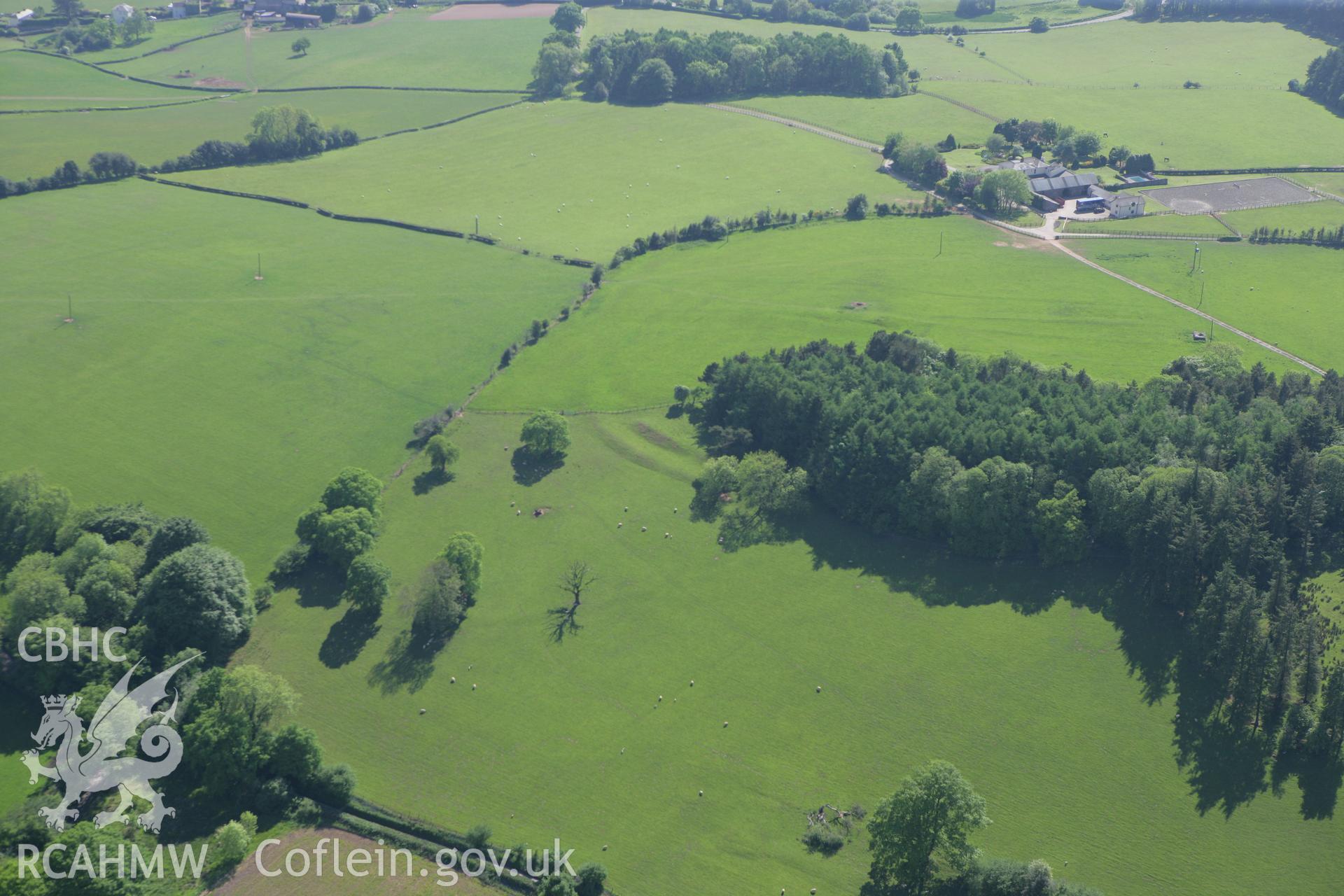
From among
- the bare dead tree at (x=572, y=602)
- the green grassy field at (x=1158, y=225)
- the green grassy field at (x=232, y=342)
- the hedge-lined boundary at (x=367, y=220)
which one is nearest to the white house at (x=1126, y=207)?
the green grassy field at (x=1158, y=225)

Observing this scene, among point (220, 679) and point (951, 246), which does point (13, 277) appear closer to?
point (220, 679)

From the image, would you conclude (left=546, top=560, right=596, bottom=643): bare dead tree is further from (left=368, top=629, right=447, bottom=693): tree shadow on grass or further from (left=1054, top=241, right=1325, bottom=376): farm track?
(left=1054, top=241, right=1325, bottom=376): farm track

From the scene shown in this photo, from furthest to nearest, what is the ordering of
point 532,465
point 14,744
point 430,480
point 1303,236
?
point 1303,236 → point 532,465 → point 430,480 → point 14,744

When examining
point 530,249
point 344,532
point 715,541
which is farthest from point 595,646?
point 530,249

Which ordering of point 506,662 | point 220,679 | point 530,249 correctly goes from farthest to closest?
point 530,249 < point 506,662 < point 220,679

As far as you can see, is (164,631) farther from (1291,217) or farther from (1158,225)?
(1291,217)

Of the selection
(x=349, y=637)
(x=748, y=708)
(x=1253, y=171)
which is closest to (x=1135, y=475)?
(x=748, y=708)

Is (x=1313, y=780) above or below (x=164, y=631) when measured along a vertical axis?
above
